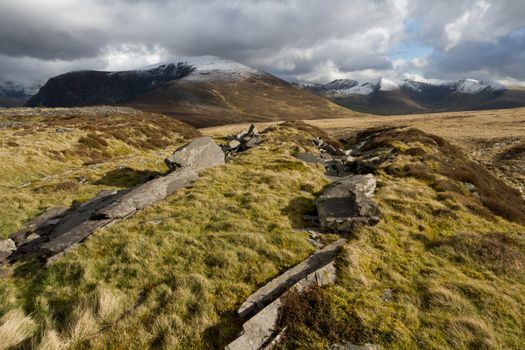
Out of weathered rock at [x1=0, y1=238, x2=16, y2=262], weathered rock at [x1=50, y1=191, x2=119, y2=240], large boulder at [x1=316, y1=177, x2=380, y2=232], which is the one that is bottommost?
weathered rock at [x1=0, y1=238, x2=16, y2=262]

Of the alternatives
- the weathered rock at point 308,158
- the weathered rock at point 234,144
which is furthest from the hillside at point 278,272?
the weathered rock at point 234,144

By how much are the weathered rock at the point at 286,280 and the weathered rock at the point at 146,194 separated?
873cm

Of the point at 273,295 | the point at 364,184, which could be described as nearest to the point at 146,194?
the point at 273,295

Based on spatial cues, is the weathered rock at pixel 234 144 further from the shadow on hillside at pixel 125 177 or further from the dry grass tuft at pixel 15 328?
the dry grass tuft at pixel 15 328

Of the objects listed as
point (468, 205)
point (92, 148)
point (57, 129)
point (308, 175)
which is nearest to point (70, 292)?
point (308, 175)

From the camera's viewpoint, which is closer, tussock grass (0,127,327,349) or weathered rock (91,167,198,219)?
tussock grass (0,127,327,349)

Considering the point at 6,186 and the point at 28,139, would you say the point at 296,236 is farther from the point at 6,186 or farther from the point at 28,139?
the point at 28,139

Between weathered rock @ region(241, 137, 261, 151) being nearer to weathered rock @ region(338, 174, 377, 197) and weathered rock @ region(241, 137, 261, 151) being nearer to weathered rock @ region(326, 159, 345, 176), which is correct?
weathered rock @ region(326, 159, 345, 176)

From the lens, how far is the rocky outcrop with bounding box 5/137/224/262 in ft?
40.4

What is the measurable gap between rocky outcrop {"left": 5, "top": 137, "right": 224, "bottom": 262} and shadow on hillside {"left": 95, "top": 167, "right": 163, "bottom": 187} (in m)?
5.52

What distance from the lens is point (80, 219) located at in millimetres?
14133

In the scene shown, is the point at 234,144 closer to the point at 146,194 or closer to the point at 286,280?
the point at 146,194

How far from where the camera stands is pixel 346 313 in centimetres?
784

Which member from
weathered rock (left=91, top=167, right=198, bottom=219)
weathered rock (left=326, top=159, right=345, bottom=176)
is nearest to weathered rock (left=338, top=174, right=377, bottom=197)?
weathered rock (left=326, top=159, right=345, bottom=176)
